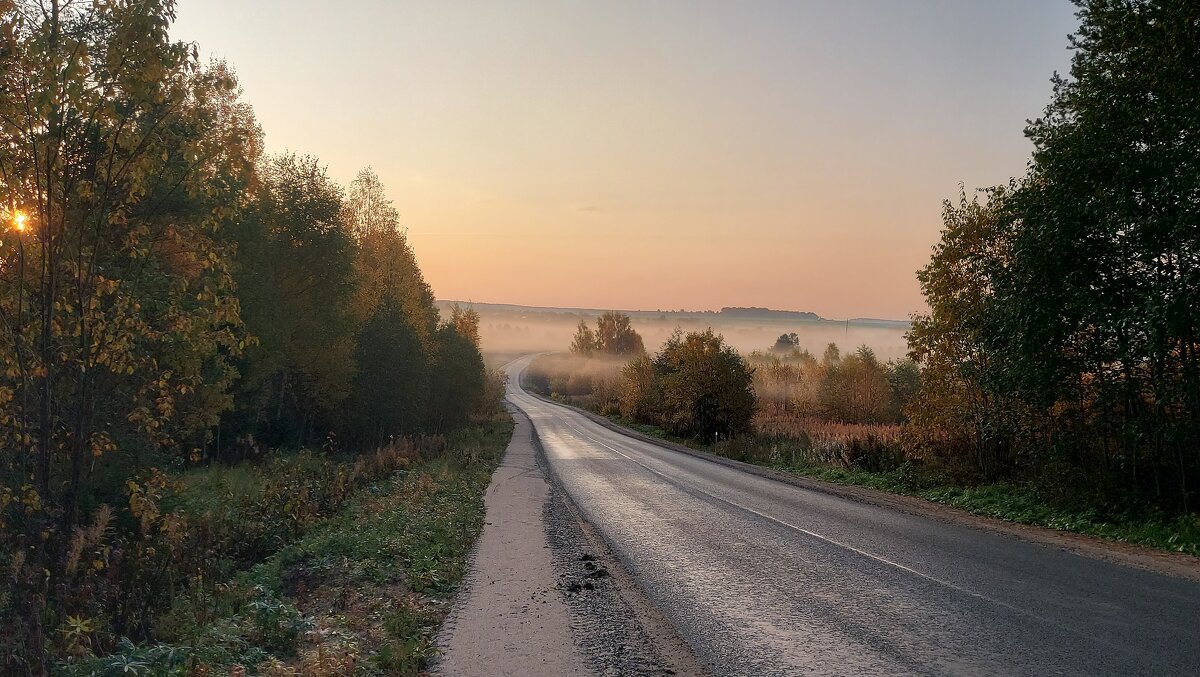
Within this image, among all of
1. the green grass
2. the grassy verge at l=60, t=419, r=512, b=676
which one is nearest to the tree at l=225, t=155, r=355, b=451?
the grassy verge at l=60, t=419, r=512, b=676

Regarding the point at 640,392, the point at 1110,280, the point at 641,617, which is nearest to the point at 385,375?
the point at 640,392

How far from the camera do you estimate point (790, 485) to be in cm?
2073

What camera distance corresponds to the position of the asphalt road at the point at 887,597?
6.43m

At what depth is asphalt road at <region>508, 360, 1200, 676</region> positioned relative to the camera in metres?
6.43

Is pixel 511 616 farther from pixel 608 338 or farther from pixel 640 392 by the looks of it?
pixel 608 338

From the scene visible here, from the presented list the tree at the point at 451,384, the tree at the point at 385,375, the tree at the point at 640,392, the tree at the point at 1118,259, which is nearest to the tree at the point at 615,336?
the tree at the point at 640,392

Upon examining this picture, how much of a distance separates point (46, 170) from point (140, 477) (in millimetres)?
2691

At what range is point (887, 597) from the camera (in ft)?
27.7

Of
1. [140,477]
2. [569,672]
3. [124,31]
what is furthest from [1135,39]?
[140,477]

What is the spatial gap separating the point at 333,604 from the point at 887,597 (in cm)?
675

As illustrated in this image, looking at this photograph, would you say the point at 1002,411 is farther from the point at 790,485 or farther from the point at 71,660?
the point at 71,660

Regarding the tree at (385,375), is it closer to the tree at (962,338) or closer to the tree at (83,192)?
the tree at (962,338)

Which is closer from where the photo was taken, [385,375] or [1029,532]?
[1029,532]

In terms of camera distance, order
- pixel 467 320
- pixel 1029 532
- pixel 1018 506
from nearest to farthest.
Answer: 1. pixel 1029 532
2. pixel 1018 506
3. pixel 467 320
